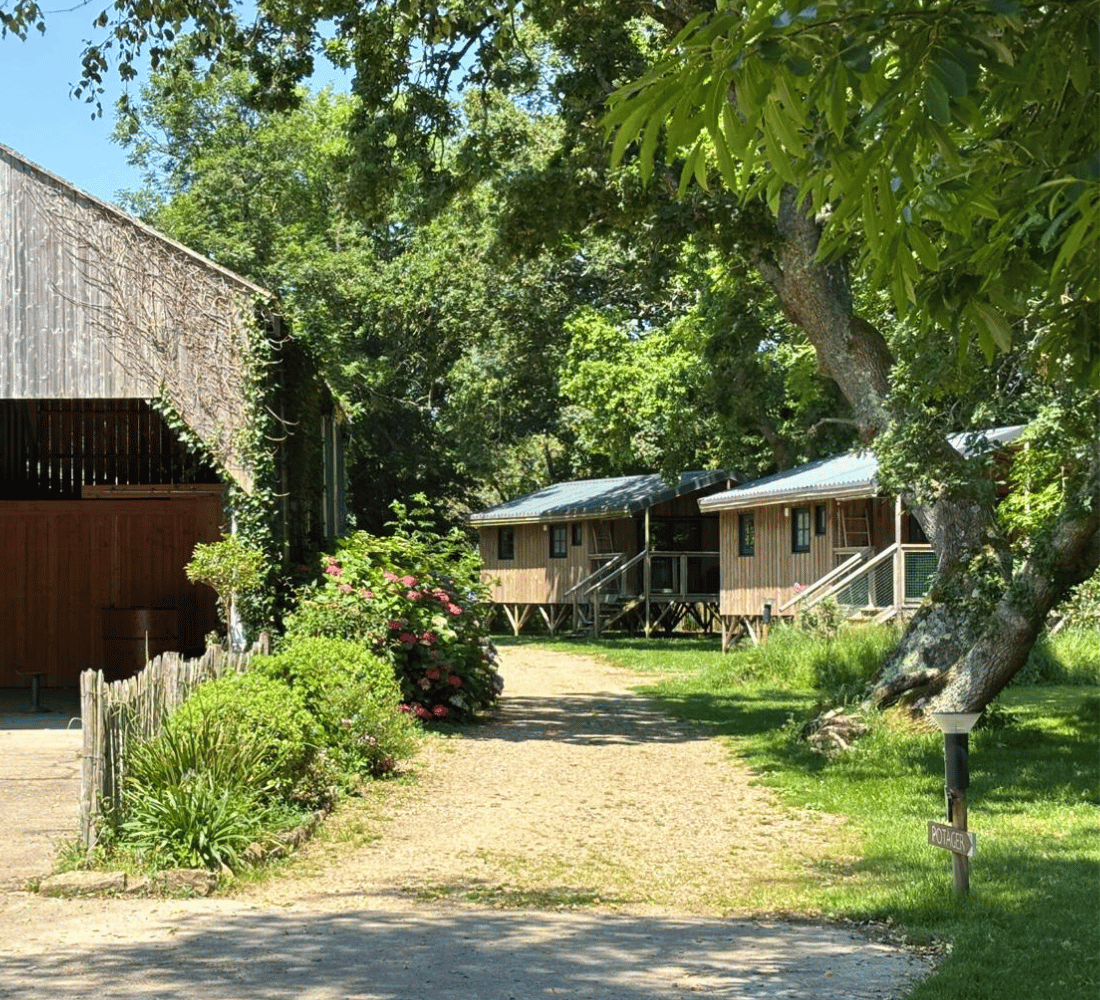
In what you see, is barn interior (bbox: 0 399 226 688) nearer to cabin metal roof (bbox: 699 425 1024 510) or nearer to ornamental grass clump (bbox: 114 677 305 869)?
cabin metal roof (bbox: 699 425 1024 510)

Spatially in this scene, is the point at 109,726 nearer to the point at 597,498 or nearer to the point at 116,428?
the point at 116,428

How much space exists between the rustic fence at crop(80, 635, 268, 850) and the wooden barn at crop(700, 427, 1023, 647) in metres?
17.4

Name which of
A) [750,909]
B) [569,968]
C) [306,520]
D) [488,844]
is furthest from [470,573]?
[569,968]

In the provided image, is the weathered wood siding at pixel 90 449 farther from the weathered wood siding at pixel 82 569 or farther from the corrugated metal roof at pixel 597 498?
the corrugated metal roof at pixel 597 498

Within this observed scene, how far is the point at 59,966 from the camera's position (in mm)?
6645

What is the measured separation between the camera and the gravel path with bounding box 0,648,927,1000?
6.39 metres

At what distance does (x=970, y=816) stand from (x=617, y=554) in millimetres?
28940

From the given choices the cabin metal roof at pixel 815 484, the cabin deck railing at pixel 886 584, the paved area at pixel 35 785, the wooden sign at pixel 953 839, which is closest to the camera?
the wooden sign at pixel 953 839

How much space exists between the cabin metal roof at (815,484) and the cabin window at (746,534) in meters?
0.51

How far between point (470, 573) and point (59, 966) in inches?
480

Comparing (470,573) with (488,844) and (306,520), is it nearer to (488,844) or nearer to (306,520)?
(306,520)

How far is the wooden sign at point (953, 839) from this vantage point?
7.74 metres

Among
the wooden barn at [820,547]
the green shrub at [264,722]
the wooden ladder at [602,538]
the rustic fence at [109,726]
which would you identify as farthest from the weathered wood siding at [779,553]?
the rustic fence at [109,726]

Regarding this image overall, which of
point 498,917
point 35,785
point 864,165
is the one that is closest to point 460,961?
point 498,917
